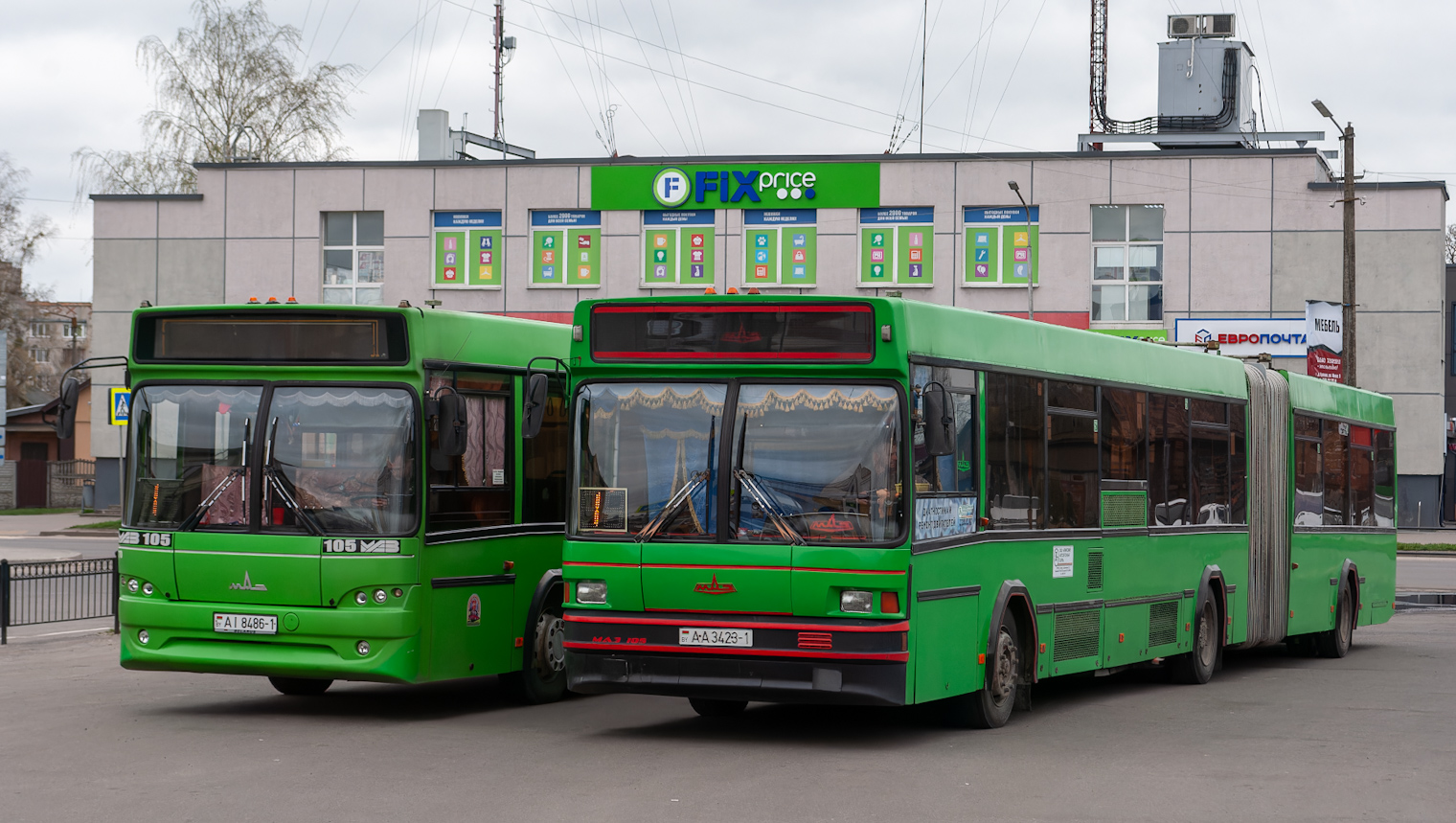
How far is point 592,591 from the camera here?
10.7 m

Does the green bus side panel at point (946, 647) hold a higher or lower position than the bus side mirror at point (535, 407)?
lower

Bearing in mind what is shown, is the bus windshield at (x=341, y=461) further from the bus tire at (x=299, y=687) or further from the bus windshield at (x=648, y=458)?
the bus tire at (x=299, y=687)

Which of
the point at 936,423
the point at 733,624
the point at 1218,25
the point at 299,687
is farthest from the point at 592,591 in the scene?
the point at 1218,25

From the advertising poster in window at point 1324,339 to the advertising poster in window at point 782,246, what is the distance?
11.8 meters

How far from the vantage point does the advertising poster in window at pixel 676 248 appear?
41.9 metres

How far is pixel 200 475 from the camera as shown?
38.6 feet

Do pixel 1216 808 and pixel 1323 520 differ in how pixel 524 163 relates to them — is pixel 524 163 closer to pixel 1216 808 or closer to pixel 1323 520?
pixel 1323 520

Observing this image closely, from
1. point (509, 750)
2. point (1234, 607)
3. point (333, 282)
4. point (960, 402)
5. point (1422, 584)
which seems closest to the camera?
point (509, 750)

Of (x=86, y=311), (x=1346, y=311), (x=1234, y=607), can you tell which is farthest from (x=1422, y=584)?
(x=86, y=311)

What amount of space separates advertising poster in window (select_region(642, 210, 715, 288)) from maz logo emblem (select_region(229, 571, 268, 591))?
100 feet

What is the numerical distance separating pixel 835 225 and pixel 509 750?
32032 mm

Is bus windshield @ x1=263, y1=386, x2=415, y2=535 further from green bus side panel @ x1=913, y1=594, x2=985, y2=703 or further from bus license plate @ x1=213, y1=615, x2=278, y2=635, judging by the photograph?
green bus side panel @ x1=913, y1=594, x2=985, y2=703

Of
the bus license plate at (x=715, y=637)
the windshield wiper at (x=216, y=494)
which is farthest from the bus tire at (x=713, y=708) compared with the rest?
the windshield wiper at (x=216, y=494)

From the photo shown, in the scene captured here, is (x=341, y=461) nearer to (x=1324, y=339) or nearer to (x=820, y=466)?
(x=820, y=466)
